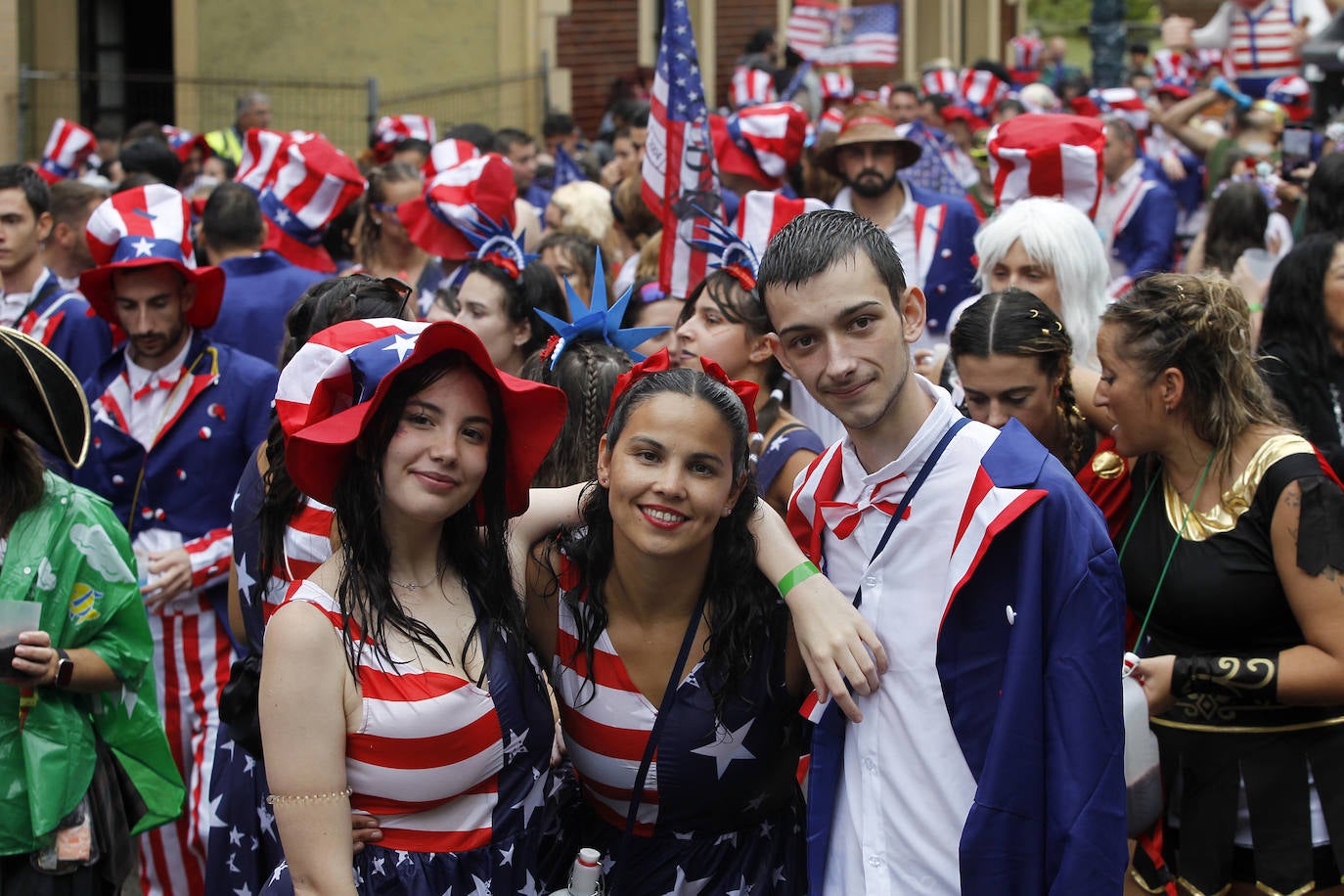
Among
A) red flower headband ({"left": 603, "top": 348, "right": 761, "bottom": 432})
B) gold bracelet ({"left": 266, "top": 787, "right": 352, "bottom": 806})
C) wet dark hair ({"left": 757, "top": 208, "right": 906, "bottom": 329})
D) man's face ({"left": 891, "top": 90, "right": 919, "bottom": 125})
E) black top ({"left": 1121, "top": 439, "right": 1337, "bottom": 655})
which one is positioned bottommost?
gold bracelet ({"left": 266, "top": 787, "right": 352, "bottom": 806})

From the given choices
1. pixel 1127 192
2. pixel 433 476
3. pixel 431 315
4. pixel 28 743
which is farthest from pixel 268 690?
pixel 1127 192

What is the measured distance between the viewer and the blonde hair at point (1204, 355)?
358 centimetres

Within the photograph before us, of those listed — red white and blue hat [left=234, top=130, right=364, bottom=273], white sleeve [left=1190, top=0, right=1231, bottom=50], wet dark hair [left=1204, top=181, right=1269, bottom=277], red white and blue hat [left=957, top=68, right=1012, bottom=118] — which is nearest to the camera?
wet dark hair [left=1204, top=181, right=1269, bottom=277]

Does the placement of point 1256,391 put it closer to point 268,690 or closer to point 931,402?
point 931,402

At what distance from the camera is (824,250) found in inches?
111

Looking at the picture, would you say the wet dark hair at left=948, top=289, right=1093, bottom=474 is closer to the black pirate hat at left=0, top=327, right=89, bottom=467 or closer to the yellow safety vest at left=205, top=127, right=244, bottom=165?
the black pirate hat at left=0, top=327, right=89, bottom=467

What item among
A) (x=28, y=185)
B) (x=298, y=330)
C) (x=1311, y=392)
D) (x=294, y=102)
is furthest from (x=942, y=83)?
(x=298, y=330)

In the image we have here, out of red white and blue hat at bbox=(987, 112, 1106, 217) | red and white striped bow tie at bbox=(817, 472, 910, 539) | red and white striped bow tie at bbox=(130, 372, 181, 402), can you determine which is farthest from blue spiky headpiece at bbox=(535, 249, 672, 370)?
red white and blue hat at bbox=(987, 112, 1106, 217)

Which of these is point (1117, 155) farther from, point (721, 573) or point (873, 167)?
Result: point (721, 573)

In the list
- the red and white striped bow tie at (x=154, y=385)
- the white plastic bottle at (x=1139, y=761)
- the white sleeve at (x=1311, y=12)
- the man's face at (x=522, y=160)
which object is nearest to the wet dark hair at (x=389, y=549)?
the white plastic bottle at (x=1139, y=761)

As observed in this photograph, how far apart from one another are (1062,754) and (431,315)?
13.0ft

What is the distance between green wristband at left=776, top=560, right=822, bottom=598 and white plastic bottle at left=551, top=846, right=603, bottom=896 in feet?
2.18

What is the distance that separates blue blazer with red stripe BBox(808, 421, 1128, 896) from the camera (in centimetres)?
257

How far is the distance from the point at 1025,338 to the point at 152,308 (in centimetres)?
314
